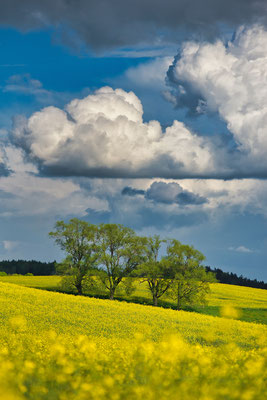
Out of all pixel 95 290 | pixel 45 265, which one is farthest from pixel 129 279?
pixel 45 265

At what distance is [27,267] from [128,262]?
102m

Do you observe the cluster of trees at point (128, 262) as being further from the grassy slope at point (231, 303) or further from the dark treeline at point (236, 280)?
the dark treeline at point (236, 280)

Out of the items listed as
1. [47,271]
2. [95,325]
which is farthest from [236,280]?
[95,325]

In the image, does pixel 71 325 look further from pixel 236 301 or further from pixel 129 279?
pixel 236 301

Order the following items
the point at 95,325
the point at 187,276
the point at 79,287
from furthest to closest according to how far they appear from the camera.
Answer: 1. the point at 79,287
2. the point at 187,276
3. the point at 95,325

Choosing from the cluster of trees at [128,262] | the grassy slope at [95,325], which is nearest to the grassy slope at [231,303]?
the cluster of trees at [128,262]

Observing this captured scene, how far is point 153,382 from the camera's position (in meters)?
8.13

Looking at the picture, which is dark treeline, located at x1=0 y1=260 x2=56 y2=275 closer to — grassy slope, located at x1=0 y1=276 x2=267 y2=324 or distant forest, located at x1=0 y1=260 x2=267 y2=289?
distant forest, located at x1=0 y1=260 x2=267 y2=289

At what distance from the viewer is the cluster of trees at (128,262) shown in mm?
56719

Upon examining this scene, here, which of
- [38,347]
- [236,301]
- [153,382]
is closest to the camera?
[153,382]

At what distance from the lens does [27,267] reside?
15200cm

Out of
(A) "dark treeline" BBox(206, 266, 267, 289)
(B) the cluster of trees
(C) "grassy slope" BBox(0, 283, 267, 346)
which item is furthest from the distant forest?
(C) "grassy slope" BBox(0, 283, 267, 346)

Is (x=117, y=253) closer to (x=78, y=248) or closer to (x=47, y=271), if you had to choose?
(x=78, y=248)

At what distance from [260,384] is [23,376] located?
5867 mm
